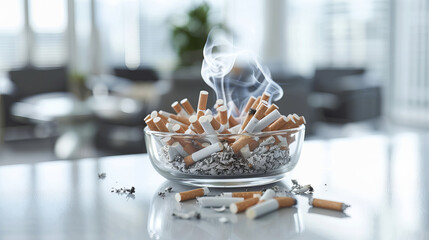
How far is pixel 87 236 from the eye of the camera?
0.64 metres

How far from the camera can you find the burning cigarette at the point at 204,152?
32.1 inches

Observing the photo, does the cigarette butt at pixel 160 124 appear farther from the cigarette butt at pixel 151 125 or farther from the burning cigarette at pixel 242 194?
the burning cigarette at pixel 242 194

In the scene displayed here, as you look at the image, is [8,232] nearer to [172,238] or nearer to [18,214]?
[18,214]

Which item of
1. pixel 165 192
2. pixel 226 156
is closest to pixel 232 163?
pixel 226 156

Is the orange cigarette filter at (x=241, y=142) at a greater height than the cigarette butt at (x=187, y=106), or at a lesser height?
lesser

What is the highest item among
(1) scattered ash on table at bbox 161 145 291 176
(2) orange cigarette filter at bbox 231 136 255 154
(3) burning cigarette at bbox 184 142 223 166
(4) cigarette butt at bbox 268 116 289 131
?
(4) cigarette butt at bbox 268 116 289 131

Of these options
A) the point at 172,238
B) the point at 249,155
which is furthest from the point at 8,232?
the point at 249,155

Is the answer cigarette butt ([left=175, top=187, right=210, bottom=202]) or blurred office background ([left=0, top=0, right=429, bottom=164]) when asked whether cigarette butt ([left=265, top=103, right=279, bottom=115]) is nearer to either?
cigarette butt ([left=175, top=187, right=210, bottom=202])

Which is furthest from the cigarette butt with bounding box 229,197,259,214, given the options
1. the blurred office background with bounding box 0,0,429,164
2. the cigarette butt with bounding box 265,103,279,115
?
the blurred office background with bounding box 0,0,429,164

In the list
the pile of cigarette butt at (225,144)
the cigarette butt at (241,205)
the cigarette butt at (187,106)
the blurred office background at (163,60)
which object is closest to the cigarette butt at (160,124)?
the pile of cigarette butt at (225,144)

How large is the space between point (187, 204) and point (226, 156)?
0.10 meters

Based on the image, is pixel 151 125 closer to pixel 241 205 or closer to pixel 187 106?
→ pixel 187 106

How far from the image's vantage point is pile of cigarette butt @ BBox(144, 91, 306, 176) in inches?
32.4

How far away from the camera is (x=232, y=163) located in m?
0.83
